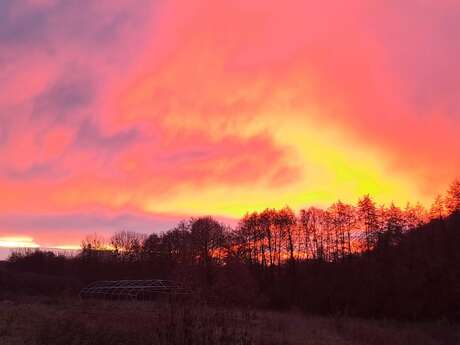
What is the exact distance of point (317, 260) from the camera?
96.5m

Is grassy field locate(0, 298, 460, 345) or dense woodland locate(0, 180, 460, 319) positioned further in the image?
dense woodland locate(0, 180, 460, 319)

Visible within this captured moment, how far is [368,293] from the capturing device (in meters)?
67.6

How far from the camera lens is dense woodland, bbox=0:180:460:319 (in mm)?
62562

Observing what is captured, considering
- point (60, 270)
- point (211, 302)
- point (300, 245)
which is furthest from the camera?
point (300, 245)

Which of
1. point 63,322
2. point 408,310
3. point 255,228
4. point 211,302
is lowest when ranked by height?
point 408,310

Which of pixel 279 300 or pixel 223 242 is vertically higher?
pixel 223 242

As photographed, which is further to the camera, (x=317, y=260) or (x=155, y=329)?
(x=317, y=260)

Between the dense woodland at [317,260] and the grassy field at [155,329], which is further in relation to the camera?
the dense woodland at [317,260]

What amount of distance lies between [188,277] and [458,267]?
60144 millimetres

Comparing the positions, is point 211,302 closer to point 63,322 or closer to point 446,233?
point 63,322

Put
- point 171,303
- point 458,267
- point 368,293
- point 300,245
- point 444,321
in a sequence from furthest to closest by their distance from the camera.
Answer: point 300,245
point 368,293
point 458,267
point 444,321
point 171,303

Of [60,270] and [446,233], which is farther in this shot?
[60,270]

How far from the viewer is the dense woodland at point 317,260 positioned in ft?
205

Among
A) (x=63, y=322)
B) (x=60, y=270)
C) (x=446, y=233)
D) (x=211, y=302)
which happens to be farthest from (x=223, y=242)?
(x=211, y=302)
